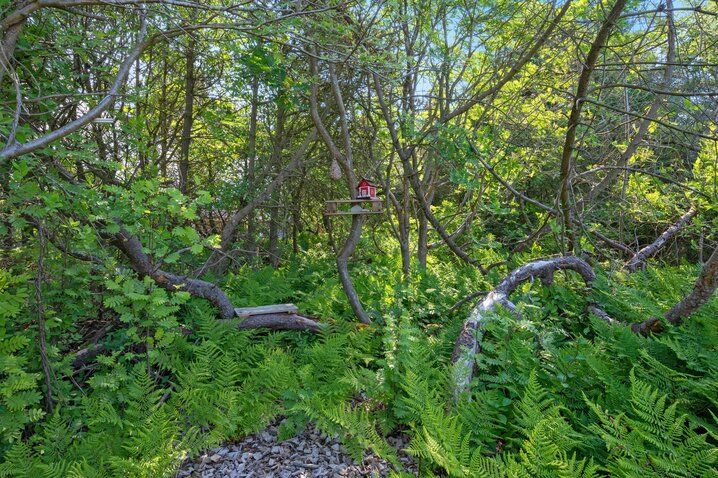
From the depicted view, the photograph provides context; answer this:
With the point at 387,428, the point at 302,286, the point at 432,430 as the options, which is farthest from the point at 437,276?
the point at 432,430

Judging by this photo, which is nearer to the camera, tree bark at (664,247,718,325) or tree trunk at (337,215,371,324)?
tree bark at (664,247,718,325)

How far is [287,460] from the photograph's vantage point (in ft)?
9.34

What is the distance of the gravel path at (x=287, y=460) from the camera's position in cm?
269

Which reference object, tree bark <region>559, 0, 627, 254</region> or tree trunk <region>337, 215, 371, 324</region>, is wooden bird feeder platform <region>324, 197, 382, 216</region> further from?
tree bark <region>559, 0, 627, 254</region>

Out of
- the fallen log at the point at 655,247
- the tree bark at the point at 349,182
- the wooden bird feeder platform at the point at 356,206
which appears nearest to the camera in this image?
the wooden bird feeder platform at the point at 356,206

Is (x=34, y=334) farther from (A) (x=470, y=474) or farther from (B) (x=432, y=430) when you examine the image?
(A) (x=470, y=474)

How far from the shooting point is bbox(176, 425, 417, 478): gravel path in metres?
2.69

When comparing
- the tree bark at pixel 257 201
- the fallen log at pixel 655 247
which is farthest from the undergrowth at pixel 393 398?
the tree bark at pixel 257 201

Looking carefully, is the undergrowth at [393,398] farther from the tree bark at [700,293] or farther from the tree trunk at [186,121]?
the tree trunk at [186,121]

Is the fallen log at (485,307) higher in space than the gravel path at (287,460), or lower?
higher

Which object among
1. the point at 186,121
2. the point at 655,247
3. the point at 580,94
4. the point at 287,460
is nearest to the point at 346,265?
the point at 287,460

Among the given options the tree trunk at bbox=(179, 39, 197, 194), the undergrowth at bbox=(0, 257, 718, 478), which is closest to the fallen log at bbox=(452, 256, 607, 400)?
the undergrowth at bbox=(0, 257, 718, 478)

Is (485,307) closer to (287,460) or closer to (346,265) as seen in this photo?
(346,265)

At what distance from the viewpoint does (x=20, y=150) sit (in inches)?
88.9
